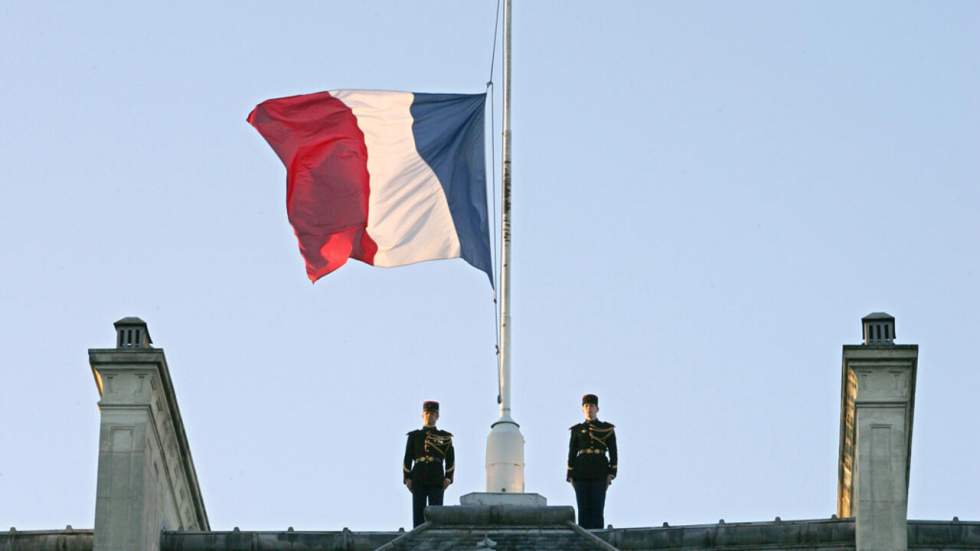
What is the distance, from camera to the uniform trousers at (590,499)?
145ft

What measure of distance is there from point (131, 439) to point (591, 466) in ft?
19.1

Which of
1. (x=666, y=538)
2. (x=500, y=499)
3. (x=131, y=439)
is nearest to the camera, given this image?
(x=500, y=499)

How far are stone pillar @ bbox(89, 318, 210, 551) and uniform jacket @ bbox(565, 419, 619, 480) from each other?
17.2ft

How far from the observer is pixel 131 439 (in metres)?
43.7

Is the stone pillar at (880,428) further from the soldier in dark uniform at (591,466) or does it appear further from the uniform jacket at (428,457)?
the uniform jacket at (428,457)

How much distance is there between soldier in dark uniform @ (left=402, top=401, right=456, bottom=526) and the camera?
44188 mm

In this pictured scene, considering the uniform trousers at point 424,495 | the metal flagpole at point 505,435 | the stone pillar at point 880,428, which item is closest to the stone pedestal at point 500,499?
the metal flagpole at point 505,435

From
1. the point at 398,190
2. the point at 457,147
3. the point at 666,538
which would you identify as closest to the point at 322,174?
the point at 398,190

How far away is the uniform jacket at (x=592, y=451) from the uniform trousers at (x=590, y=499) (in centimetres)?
6

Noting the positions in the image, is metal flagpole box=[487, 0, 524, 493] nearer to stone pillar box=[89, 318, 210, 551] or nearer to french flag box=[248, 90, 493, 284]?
french flag box=[248, 90, 493, 284]

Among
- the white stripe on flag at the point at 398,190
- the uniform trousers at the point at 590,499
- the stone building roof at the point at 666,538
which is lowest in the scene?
the stone building roof at the point at 666,538

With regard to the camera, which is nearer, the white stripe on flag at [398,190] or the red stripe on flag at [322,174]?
the white stripe on flag at [398,190]

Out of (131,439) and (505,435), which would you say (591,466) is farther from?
(131,439)

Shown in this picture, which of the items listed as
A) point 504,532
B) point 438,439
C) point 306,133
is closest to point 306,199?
point 306,133
